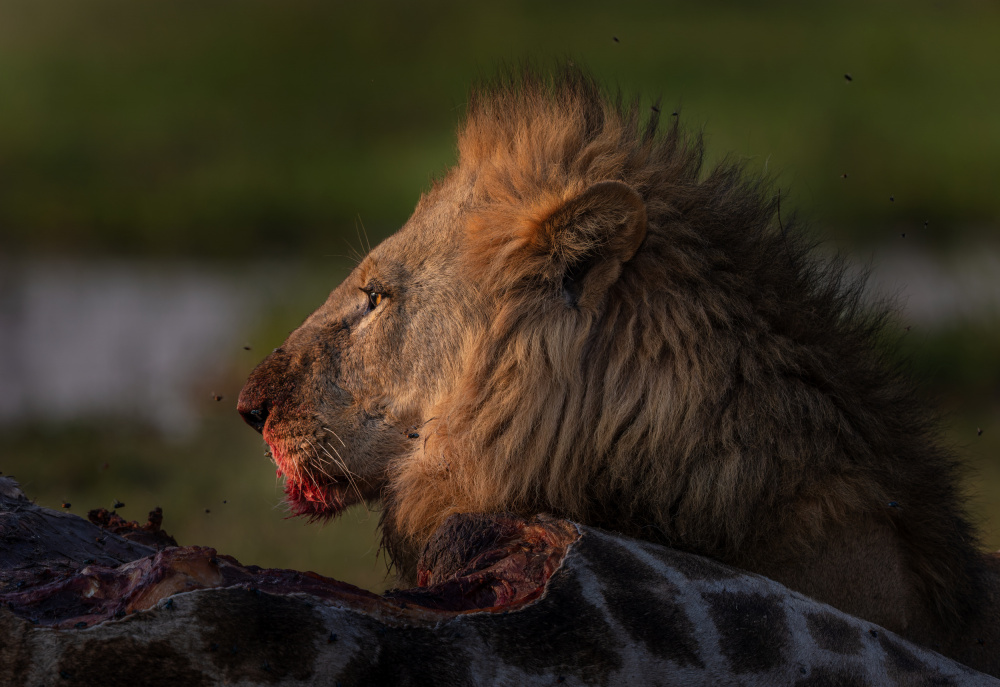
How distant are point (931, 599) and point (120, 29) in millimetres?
12104

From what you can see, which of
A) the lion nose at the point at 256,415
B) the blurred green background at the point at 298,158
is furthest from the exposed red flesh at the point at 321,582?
the blurred green background at the point at 298,158

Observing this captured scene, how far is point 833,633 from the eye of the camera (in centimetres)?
159

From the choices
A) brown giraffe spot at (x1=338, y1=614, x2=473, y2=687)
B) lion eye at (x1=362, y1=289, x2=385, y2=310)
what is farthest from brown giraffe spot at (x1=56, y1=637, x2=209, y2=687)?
lion eye at (x1=362, y1=289, x2=385, y2=310)

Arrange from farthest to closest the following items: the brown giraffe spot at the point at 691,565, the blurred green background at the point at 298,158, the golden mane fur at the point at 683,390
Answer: the blurred green background at the point at 298,158, the golden mane fur at the point at 683,390, the brown giraffe spot at the point at 691,565

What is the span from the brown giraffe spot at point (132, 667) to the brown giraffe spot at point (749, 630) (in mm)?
733

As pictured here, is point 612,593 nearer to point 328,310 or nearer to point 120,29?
point 328,310

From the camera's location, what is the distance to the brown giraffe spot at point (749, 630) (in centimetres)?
149

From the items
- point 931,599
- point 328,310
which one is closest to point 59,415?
point 328,310

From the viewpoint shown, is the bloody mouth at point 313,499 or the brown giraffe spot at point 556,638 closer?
the brown giraffe spot at point 556,638

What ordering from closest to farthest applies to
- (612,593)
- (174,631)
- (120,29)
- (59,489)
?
(174,631)
(612,593)
(59,489)
(120,29)

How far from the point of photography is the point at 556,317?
2.05m

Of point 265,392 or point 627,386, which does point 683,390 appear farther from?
point 265,392

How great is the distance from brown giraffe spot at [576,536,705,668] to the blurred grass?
24.6 feet

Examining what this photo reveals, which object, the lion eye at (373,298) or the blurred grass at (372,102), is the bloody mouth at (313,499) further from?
the blurred grass at (372,102)
